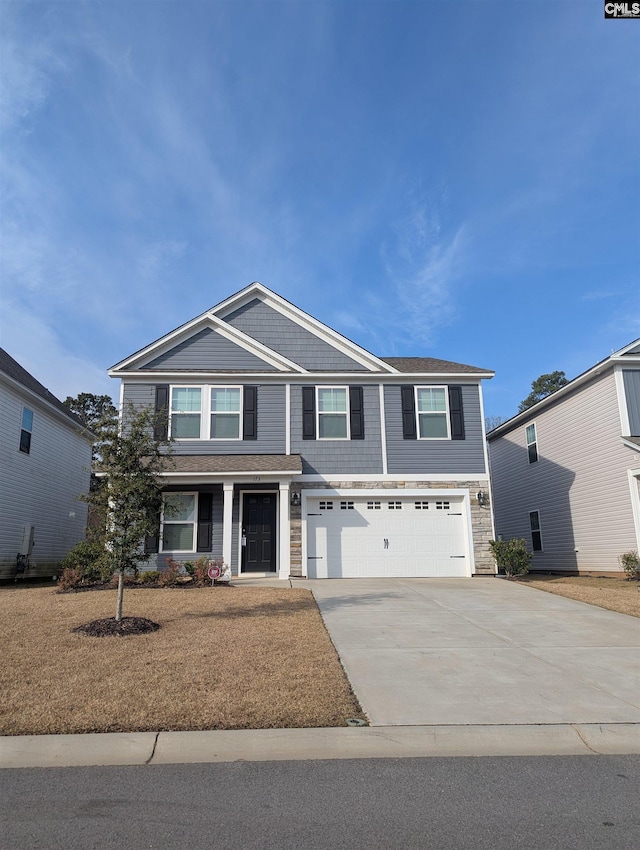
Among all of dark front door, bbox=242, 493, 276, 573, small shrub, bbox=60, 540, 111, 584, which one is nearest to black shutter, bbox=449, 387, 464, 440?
dark front door, bbox=242, 493, 276, 573

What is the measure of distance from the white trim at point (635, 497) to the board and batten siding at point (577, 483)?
126mm

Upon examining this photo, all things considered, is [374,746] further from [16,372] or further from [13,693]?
[16,372]

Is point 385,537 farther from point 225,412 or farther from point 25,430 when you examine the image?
point 25,430

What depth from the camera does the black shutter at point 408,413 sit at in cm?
1631

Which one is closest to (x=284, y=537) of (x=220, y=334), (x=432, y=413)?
(x=432, y=413)

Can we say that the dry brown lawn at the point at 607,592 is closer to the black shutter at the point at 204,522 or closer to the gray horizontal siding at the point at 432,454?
the gray horizontal siding at the point at 432,454

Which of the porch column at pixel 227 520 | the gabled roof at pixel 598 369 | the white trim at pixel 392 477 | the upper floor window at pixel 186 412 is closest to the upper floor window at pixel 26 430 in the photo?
the upper floor window at pixel 186 412

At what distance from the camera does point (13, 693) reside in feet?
17.6

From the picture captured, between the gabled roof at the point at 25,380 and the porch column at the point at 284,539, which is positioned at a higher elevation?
the gabled roof at the point at 25,380

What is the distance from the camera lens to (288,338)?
56.8 ft

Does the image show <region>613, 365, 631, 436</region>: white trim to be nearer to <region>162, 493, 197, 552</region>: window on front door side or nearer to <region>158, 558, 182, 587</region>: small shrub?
<region>162, 493, 197, 552</region>: window on front door side

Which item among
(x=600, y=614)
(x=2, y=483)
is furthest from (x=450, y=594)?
(x=2, y=483)

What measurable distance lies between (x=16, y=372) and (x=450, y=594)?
13.9 meters

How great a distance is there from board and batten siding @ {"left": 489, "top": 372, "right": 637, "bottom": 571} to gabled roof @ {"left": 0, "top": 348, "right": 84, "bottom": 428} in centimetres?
1627
